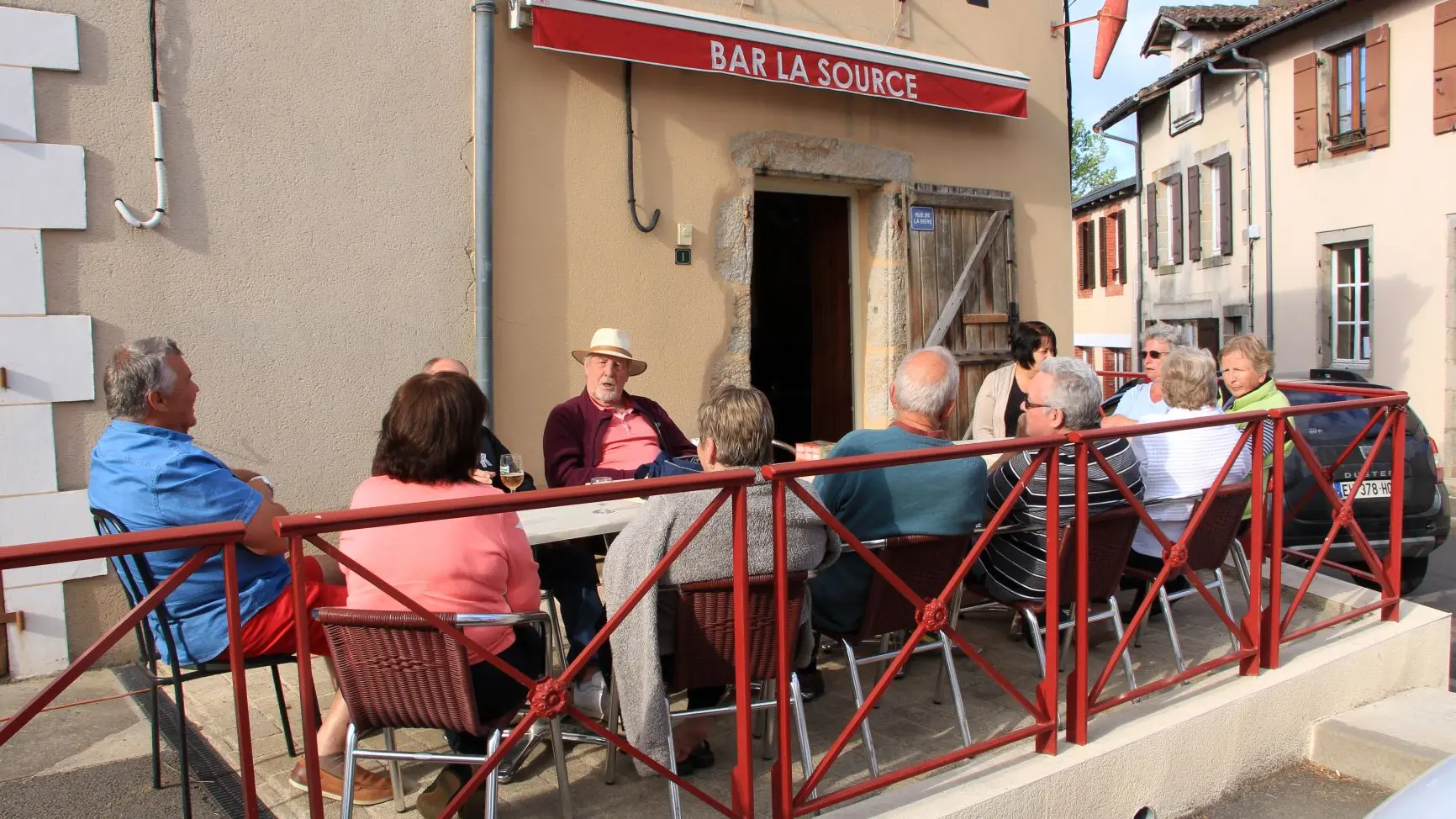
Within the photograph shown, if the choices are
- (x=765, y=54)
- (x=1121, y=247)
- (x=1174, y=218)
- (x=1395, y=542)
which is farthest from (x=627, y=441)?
(x=1121, y=247)

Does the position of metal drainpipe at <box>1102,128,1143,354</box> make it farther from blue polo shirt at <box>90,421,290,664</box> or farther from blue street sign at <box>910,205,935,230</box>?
blue polo shirt at <box>90,421,290,664</box>

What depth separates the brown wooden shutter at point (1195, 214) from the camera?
1670 centimetres

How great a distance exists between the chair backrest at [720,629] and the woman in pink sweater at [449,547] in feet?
1.24

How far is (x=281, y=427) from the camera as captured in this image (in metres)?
4.45

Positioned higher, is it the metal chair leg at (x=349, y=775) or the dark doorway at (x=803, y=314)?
the dark doorway at (x=803, y=314)

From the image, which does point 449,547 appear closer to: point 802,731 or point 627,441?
point 802,731

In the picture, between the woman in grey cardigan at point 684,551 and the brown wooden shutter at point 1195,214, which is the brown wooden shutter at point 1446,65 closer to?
the brown wooden shutter at point 1195,214

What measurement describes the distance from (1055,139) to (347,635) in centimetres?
625

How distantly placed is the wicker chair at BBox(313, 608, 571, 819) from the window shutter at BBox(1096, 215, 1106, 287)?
2151 centimetres

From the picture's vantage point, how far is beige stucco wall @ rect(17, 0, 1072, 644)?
4094mm

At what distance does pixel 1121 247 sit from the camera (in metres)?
21.0

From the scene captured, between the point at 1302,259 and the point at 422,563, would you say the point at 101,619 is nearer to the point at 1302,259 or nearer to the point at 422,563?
the point at 422,563

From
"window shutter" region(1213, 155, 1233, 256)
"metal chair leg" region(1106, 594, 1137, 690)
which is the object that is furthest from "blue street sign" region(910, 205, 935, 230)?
"window shutter" region(1213, 155, 1233, 256)

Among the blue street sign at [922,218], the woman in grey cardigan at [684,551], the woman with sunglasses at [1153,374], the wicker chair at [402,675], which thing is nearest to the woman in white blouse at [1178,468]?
the woman with sunglasses at [1153,374]
